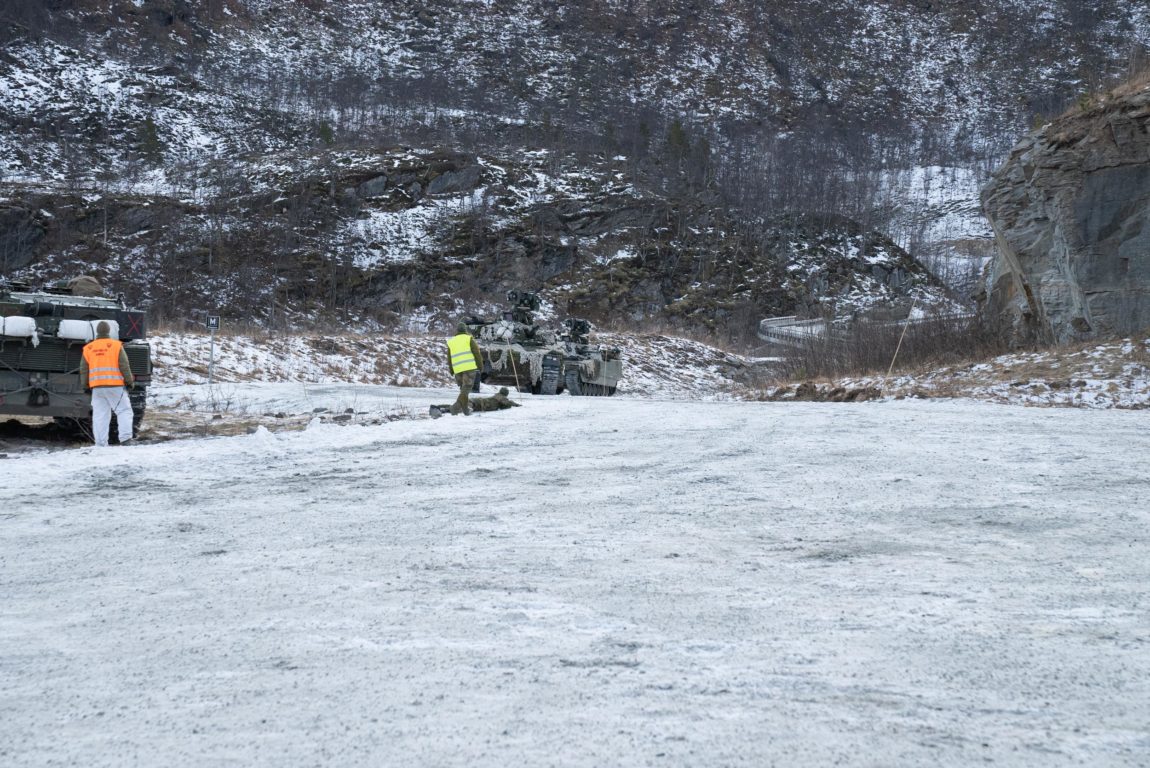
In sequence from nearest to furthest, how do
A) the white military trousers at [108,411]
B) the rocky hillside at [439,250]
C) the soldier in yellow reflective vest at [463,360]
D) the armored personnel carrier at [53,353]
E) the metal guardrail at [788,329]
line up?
the white military trousers at [108,411] < the armored personnel carrier at [53,353] < the soldier in yellow reflective vest at [463,360] < the metal guardrail at [788,329] < the rocky hillside at [439,250]

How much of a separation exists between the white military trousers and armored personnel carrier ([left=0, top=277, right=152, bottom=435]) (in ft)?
2.41

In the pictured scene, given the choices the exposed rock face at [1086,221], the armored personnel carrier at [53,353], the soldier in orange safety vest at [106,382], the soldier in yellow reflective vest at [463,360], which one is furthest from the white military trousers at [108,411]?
the exposed rock face at [1086,221]

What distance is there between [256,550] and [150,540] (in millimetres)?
730

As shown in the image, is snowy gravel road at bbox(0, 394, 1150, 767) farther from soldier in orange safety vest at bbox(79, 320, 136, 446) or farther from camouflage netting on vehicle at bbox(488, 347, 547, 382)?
camouflage netting on vehicle at bbox(488, 347, 547, 382)

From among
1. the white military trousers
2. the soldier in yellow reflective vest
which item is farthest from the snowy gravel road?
the soldier in yellow reflective vest

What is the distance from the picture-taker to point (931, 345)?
69.8ft

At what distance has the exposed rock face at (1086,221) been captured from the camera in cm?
1598

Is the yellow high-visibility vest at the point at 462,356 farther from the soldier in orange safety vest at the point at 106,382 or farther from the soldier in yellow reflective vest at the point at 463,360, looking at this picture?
the soldier in orange safety vest at the point at 106,382

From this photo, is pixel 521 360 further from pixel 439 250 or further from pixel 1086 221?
pixel 439 250

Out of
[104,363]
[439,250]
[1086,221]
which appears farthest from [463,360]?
[439,250]

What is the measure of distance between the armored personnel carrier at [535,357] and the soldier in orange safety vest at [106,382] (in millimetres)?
12382

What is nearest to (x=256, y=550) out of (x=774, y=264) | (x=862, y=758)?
(x=862, y=758)

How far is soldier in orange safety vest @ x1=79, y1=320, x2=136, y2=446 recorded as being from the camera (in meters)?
10.6

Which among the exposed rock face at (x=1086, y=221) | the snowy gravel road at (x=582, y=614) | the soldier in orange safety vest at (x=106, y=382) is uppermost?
the exposed rock face at (x=1086, y=221)
